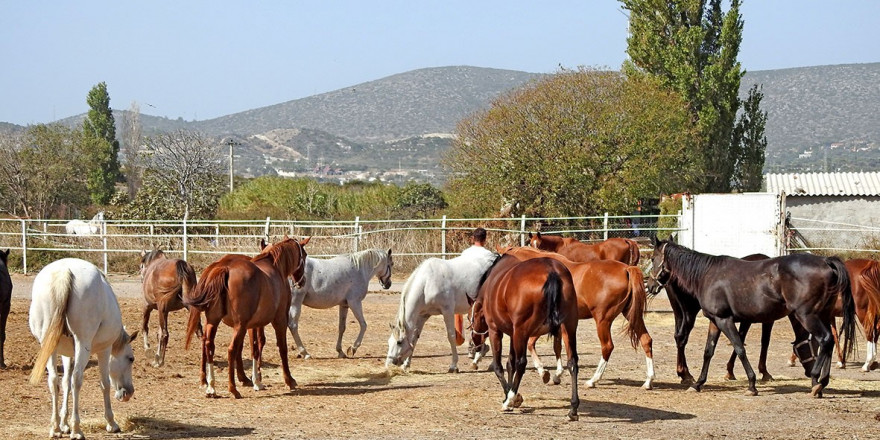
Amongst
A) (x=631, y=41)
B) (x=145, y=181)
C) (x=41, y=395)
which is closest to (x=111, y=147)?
(x=145, y=181)

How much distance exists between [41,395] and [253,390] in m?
2.10

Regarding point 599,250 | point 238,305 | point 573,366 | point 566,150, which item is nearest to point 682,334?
point 573,366

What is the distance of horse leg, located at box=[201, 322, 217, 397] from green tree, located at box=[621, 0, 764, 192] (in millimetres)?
30465

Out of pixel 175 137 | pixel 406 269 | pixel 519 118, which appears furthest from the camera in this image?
pixel 175 137

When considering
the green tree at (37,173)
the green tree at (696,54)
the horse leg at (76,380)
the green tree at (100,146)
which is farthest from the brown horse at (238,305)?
the green tree at (100,146)

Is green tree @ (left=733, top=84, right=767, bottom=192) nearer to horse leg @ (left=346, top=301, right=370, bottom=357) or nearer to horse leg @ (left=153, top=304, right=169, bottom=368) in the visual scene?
horse leg @ (left=346, top=301, right=370, bottom=357)

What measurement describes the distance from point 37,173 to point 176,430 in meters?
43.8

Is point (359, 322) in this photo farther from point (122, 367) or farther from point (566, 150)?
point (566, 150)

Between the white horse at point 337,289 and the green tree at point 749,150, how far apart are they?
1235 inches

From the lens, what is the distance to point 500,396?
10203 mm

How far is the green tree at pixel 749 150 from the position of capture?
42562 millimetres

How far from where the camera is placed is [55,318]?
25.4ft

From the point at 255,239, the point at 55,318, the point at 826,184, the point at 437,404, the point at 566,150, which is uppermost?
the point at 566,150

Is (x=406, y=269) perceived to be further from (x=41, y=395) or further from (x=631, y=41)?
(x=631, y=41)
